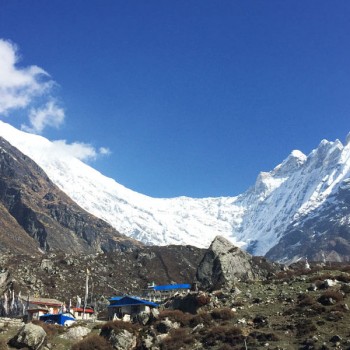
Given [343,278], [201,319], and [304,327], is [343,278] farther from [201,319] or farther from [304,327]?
[201,319]

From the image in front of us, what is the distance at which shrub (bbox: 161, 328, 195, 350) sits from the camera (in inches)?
1985

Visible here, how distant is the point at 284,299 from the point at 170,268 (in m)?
117

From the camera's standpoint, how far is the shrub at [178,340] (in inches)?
1985

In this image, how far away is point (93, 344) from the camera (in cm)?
5200

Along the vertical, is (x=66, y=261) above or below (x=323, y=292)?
above

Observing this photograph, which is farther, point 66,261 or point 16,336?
point 66,261

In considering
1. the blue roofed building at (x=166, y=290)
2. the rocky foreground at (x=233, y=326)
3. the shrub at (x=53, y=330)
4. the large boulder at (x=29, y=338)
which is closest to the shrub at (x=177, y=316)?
the rocky foreground at (x=233, y=326)

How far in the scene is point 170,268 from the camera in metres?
174

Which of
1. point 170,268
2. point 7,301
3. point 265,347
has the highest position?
point 170,268

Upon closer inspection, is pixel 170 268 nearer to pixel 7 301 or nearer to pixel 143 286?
pixel 143 286

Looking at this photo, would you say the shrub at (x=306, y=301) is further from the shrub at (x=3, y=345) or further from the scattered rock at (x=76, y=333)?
the shrub at (x=3, y=345)

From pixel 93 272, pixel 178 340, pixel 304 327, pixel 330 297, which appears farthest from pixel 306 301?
pixel 93 272

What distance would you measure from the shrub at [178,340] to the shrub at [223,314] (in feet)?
14.2

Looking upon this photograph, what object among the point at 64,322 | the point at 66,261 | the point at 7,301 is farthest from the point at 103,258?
the point at 64,322
